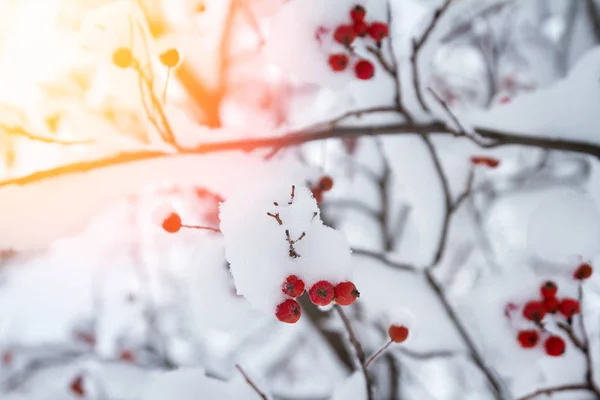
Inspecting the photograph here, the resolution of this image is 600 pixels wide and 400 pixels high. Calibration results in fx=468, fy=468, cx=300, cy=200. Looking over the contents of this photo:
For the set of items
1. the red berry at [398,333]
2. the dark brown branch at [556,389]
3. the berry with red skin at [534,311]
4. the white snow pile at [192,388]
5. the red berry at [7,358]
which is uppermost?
the red berry at [398,333]

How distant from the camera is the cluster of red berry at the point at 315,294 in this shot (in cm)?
118

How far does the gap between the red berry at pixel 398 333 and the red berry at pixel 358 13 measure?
115 cm

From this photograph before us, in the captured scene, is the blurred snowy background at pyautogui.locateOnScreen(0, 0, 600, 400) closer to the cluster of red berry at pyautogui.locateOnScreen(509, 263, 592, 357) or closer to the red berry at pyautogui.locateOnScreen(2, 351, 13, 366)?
the cluster of red berry at pyautogui.locateOnScreen(509, 263, 592, 357)

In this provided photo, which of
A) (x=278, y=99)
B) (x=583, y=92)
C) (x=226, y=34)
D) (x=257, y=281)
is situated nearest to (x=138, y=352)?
(x=278, y=99)

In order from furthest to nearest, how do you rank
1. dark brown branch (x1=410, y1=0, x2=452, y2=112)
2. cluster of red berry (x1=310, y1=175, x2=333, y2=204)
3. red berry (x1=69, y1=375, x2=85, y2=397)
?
1. red berry (x1=69, y1=375, x2=85, y2=397)
2. cluster of red berry (x1=310, y1=175, x2=333, y2=204)
3. dark brown branch (x1=410, y1=0, x2=452, y2=112)

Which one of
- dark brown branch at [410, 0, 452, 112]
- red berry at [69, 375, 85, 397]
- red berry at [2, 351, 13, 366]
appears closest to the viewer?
dark brown branch at [410, 0, 452, 112]

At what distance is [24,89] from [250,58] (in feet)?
4.74

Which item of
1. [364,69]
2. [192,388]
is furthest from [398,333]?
[364,69]

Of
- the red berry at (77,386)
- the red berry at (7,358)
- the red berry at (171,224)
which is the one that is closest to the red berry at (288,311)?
the red berry at (171,224)

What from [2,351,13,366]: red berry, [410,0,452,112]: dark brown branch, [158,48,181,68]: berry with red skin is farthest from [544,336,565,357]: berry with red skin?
[2,351,13,366]: red berry

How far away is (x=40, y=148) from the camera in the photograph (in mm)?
1879

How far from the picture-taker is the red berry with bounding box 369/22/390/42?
1.77 meters

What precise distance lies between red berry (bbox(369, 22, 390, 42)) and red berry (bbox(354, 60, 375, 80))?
110mm

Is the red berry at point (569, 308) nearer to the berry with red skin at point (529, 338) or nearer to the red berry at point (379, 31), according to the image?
the berry with red skin at point (529, 338)
